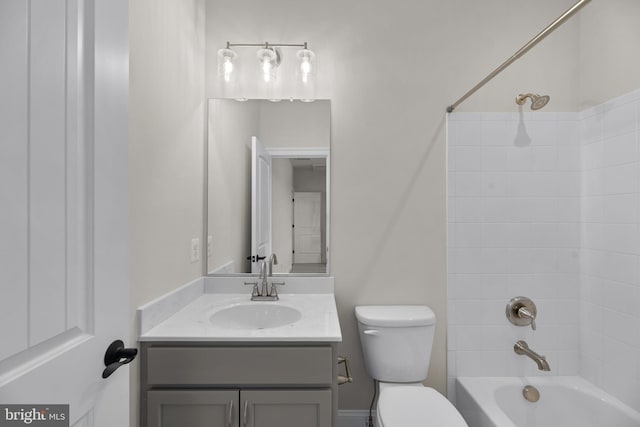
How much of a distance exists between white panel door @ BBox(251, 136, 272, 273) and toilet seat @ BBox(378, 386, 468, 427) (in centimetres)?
93

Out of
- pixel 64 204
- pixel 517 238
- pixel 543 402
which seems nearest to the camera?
pixel 64 204

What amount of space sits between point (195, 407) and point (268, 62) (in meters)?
1.64

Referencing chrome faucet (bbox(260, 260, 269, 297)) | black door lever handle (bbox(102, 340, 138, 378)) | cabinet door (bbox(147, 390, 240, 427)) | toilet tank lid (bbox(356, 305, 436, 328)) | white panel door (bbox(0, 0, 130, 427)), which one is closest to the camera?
white panel door (bbox(0, 0, 130, 427))

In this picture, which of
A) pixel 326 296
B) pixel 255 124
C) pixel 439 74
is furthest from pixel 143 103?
pixel 439 74

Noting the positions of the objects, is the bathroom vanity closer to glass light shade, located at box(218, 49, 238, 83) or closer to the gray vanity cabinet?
the gray vanity cabinet

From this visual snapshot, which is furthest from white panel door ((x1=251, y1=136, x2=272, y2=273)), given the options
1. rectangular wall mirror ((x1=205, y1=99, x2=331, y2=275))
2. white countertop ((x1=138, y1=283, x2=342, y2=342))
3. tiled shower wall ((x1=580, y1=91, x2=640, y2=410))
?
tiled shower wall ((x1=580, y1=91, x2=640, y2=410))

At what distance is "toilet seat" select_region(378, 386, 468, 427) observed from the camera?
1374 mm

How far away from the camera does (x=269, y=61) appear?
6.24 feet

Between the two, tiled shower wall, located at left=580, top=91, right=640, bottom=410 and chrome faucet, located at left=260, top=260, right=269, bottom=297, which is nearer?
tiled shower wall, located at left=580, top=91, right=640, bottom=410

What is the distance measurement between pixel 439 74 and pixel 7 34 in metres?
1.90

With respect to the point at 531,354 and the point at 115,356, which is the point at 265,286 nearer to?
the point at 115,356

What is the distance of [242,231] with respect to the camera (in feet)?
6.41

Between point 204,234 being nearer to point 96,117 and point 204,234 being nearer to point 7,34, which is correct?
point 96,117

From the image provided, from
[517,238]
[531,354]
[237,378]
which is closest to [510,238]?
[517,238]
